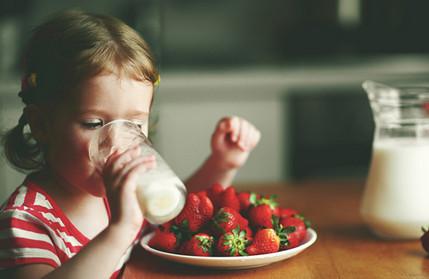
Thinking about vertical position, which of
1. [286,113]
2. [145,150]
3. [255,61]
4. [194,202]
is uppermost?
[145,150]

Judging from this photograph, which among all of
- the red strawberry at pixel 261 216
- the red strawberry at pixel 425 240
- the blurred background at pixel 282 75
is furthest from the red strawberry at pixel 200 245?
the blurred background at pixel 282 75

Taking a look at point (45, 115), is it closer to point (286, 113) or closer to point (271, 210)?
point (271, 210)

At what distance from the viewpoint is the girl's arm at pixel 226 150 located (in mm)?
1371

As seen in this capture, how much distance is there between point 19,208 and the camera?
3.31ft

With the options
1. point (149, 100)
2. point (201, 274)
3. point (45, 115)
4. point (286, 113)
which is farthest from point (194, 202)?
point (286, 113)

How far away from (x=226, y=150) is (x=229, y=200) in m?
0.39

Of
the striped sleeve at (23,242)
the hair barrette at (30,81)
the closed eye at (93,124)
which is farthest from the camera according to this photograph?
the hair barrette at (30,81)

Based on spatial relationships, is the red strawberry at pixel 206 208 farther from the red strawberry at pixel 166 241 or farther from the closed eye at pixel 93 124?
the closed eye at pixel 93 124

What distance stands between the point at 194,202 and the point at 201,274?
4.9 inches

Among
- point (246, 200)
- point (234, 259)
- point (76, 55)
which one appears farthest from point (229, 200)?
point (76, 55)

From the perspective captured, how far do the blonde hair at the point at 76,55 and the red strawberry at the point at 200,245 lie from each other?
1.06 ft

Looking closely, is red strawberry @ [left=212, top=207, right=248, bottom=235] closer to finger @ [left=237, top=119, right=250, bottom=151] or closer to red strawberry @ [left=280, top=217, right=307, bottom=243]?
red strawberry @ [left=280, top=217, right=307, bottom=243]

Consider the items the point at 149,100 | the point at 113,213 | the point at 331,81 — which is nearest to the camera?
the point at 113,213

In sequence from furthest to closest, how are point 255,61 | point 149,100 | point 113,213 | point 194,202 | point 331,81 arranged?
point 255,61 → point 331,81 → point 149,100 → point 194,202 → point 113,213
